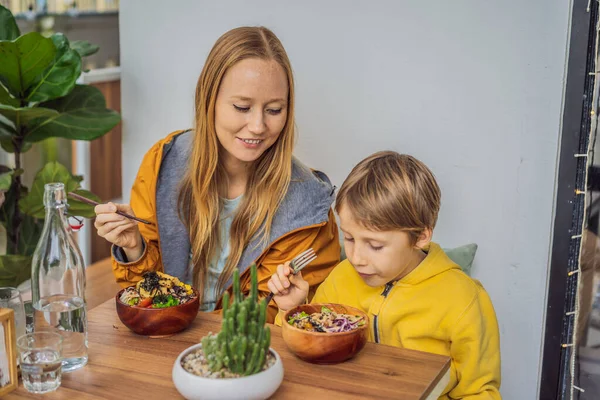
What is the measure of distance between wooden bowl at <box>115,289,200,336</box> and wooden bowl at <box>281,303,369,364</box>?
0.70 ft

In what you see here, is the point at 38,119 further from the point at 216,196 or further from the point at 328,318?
the point at 328,318

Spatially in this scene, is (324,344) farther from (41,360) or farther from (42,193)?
(42,193)

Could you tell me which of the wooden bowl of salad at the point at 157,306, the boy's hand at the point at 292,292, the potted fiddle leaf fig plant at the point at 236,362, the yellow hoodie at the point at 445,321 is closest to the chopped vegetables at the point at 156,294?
the wooden bowl of salad at the point at 157,306

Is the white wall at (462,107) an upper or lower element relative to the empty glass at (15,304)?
upper

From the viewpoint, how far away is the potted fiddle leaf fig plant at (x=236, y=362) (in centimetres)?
105

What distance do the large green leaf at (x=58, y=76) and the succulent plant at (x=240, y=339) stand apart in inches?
64.9

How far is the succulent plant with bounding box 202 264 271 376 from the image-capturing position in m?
1.05

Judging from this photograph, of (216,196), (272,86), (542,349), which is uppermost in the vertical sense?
(272,86)

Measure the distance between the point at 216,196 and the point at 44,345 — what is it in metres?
0.77

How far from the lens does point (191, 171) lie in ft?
6.13

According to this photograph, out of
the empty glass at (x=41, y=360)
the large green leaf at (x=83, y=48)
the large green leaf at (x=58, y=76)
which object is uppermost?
the large green leaf at (x=83, y=48)

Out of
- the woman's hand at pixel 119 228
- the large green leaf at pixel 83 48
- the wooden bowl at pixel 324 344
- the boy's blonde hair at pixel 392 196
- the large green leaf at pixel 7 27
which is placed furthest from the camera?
the large green leaf at pixel 83 48

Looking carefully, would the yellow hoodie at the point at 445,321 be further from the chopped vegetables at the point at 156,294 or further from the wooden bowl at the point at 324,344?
the chopped vegetables at the point at 156,294

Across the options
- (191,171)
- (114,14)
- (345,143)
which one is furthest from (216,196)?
(114,14)
